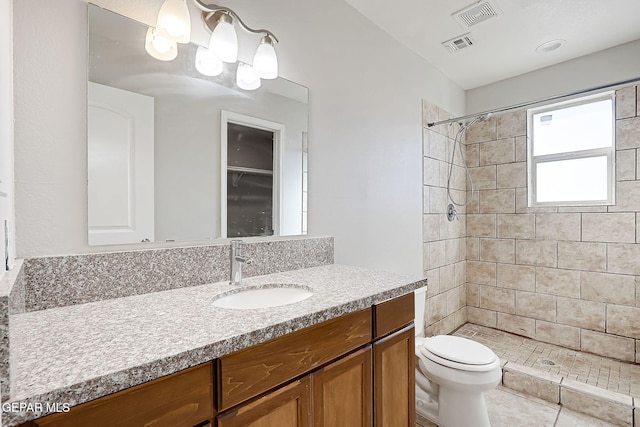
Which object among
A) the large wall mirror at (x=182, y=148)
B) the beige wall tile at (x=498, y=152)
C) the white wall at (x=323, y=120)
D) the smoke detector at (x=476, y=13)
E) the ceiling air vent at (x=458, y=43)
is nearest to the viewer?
the white wall at (x=323, y=120)

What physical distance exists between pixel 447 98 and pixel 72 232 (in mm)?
2954

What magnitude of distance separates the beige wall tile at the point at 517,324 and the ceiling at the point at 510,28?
2.23 m

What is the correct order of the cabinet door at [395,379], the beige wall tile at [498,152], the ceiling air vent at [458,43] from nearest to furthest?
the cabinet door at [395,379] < the ceiling air vent at [458,43] < the beige wall tile at [498,152]

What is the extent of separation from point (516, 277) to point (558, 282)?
31 centimetres

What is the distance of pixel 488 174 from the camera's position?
3.01 m

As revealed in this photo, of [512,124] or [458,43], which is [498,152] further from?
[458,43]

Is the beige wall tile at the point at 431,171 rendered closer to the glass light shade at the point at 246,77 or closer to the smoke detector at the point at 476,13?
the smoke detector at the point at 476,13

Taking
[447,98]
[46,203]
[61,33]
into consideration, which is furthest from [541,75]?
[46,203]

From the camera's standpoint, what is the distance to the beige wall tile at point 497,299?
2885mm

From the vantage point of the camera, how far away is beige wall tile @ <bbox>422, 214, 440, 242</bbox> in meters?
2.53

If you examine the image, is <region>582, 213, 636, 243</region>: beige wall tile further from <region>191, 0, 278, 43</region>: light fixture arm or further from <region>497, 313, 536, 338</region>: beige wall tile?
<region>191, 0, 278, 43</region>: light fixture arm

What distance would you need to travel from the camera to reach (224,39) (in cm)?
128

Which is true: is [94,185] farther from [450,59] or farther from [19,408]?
[450,59]

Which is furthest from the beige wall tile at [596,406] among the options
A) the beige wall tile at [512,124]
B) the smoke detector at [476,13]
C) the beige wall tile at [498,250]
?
the smoke detector at [476,13]
